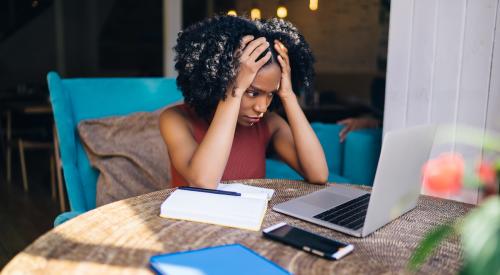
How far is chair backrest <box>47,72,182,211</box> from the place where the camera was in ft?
6.08

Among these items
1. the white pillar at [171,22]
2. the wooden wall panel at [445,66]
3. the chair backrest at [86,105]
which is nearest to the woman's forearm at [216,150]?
the chair backrest at [86,105]

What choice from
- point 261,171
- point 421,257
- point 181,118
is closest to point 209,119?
point 181,118

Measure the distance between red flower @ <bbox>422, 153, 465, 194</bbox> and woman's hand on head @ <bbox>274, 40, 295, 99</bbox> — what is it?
1.19 m

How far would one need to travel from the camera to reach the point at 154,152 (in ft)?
7.07

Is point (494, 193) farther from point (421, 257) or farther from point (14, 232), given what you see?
point (14, 232)

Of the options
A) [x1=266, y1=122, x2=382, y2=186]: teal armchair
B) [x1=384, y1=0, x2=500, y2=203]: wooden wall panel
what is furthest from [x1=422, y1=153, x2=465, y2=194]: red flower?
[x1=266, y1=122, x2=382, y2=186]: teal armchair

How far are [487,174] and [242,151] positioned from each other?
4.44 ft

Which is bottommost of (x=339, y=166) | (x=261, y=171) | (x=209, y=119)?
(x=339, y=166)

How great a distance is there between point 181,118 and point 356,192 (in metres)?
0.62

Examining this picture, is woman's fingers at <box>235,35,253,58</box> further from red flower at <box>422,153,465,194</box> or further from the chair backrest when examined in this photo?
red flower at <box>422,153,465,194</box>

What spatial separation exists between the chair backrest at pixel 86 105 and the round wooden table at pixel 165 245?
2.48 ft

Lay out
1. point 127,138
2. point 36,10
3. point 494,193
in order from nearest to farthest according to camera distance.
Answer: point 494,193 → point 127,138 → point 36,10

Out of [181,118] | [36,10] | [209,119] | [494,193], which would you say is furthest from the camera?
[36,10]

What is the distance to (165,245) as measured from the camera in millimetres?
954
